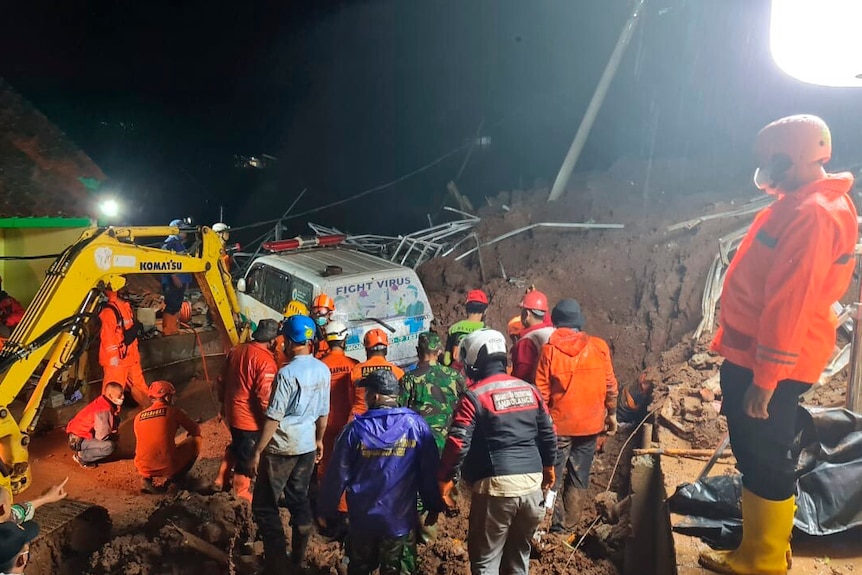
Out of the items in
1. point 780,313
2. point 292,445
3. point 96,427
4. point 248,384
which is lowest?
point 96,427

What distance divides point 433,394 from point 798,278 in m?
3.09

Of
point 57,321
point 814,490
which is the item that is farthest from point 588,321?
point 57,321

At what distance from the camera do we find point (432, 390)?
506cm

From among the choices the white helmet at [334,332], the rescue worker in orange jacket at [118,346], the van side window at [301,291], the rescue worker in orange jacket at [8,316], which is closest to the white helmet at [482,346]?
the white helmet at [334,332]

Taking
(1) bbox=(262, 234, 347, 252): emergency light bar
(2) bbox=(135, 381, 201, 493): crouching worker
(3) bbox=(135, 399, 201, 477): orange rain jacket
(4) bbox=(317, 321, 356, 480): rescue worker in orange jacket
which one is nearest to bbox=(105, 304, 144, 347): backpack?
(2) bbox=(135, 381, 201, 493): crouching worker

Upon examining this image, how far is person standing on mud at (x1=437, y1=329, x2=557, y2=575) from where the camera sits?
3846mm

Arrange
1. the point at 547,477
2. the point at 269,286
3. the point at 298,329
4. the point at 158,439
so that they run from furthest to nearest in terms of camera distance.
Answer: the point at 269,286
the point at 158,439
the point at 298,329
the point at 547,477

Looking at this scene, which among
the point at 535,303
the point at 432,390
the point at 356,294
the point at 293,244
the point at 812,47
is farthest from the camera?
the point at 293,244

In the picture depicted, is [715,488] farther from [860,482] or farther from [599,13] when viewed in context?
[599,13]

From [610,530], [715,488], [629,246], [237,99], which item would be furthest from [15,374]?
[237,99]

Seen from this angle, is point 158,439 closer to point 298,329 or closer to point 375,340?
point 298,329

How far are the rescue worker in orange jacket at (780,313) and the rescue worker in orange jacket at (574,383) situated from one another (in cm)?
189

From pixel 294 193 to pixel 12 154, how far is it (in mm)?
7768

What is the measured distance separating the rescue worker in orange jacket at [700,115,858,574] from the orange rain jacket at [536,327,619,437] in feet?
6.21
